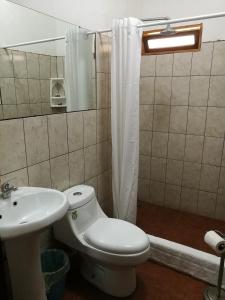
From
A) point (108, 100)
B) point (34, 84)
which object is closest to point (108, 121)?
point (108, 100)

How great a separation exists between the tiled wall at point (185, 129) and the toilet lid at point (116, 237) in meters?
1.15

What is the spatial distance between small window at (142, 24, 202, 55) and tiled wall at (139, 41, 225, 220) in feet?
1.84

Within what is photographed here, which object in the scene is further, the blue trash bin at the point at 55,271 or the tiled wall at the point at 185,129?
the tiled wall at the point at 185,129

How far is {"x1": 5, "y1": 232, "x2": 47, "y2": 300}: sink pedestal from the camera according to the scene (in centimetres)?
125

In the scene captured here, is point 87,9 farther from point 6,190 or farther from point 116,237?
point 116,237

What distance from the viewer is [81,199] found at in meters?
1.75

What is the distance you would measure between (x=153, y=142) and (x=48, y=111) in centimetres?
138

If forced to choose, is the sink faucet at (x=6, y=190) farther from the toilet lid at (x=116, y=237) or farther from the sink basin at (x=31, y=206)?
the toilet lid at (x=116, y=237)

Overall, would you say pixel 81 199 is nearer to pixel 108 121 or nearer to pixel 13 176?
pixel 13 176

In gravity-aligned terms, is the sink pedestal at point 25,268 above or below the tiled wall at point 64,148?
below

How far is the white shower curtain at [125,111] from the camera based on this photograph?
5.86 ft

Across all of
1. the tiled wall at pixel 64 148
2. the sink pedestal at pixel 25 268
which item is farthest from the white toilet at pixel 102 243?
the sink pedestal at pixel 25 268

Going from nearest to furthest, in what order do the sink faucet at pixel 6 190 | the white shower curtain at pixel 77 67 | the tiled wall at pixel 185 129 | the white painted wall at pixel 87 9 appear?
the sink faucet at pixel 6 190 → the white painted wall at pixel 87 9 → the white shower curtain at pixel 77 67 → the tiled wall at pixel 185 129

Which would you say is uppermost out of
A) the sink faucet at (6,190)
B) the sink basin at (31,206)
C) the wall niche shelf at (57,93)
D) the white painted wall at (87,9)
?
the white painted wall at (87,9)
